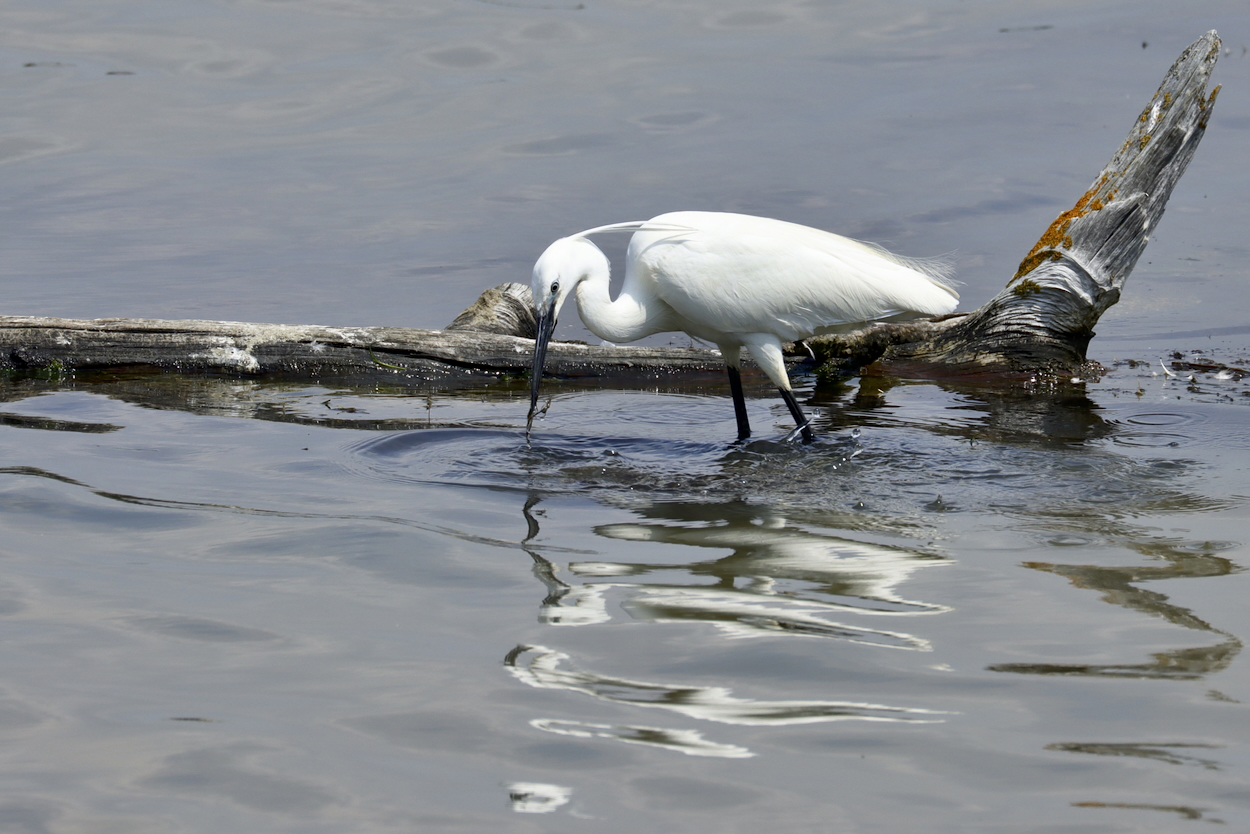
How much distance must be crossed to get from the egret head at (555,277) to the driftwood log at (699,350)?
232cm

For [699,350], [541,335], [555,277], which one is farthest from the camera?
[699,350]

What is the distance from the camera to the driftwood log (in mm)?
8922

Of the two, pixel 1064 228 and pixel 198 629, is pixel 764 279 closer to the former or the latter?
pixel 1064 228

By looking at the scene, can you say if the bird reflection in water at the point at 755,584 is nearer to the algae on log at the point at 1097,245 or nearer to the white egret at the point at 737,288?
the white egret at the point at 737,288

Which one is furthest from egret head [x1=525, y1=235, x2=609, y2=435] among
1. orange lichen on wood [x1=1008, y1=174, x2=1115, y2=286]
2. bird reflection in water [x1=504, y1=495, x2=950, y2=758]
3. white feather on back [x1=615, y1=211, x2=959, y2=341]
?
orange lichen on wood [x1=1008, y1=174, x2=1115, y2=286]

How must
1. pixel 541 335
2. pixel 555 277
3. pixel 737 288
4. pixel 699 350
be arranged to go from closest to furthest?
pixel 555 277
pixel 541 335
pixel 737 288
pixel 699 350

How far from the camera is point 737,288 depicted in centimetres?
698

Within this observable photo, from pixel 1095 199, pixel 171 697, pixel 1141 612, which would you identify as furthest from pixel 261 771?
pixel 1095 199

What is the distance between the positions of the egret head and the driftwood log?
2318 mm

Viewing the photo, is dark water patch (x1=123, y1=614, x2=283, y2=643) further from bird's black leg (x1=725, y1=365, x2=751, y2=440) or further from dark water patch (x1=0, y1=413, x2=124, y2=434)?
bird's black leg (x1=725, y1=365, x2=751, y2=440)

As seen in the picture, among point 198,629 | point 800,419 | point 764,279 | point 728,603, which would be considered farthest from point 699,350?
point 198,629

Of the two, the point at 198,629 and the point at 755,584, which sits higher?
the point at 755,584

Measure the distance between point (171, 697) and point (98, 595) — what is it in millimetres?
1010

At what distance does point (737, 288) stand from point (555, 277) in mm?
1089
